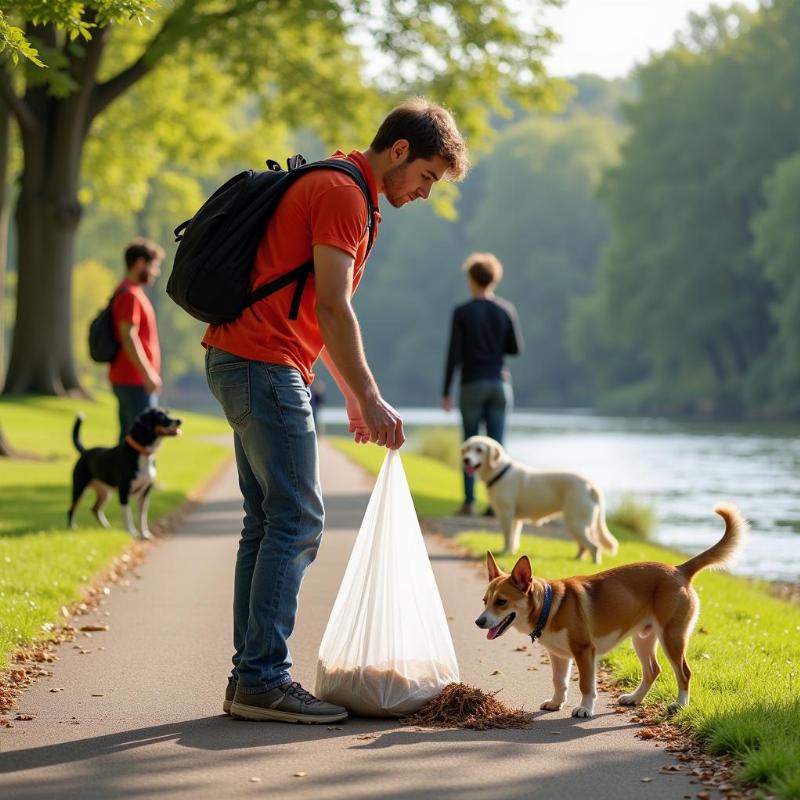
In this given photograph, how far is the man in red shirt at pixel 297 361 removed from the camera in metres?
5.14

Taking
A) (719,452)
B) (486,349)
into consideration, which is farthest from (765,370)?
(486,349)

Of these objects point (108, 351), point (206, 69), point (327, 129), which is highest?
point (206, 69)

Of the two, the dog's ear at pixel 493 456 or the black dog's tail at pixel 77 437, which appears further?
the black dog's tail at pixel 77 437

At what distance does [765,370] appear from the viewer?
57344 millimetres


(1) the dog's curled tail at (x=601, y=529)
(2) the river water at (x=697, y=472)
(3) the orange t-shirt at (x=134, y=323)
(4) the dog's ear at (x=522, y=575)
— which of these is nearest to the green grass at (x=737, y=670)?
(1) the dog's curled tail at (x=601, y=529)

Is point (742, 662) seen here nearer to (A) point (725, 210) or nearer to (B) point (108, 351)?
(B) point (108, 351)

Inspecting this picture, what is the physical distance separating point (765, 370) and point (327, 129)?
33513mm

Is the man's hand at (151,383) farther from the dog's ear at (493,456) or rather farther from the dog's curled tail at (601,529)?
the dog's curled tail at (601,529)

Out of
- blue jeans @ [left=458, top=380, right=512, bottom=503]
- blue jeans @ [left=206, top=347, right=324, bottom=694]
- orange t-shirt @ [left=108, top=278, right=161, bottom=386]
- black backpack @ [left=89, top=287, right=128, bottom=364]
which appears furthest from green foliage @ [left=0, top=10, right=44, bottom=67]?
blue jeans @ [left=458, top=380, right=512, bottom=503]

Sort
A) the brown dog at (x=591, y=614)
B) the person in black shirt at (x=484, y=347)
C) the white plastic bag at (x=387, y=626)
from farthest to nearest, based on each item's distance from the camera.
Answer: the person in black shirt at (x=484, y=347)
the brown dog at (x=591, y=614)
the white plastic bag at (x=387, y=626)

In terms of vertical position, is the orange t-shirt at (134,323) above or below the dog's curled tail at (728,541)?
above

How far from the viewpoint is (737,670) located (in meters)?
6.36

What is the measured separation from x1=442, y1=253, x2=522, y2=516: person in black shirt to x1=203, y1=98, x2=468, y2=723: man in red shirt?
7.65 metres

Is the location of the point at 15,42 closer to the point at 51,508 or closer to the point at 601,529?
the point at 601,529
